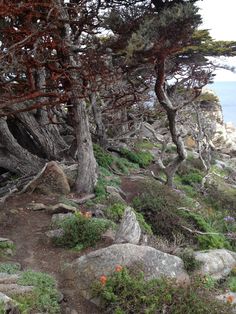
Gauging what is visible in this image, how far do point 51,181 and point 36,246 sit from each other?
3.18 metres

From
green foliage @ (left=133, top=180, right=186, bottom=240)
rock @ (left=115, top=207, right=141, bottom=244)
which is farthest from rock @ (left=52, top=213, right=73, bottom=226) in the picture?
green foliage @ (left=133, top=180, right=186, bottom=240)

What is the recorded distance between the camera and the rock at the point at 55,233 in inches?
318

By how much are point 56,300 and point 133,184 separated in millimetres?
7711

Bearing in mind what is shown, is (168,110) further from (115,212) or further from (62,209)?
(62,209)

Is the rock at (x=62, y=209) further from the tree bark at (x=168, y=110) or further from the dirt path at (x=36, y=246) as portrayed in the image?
the tree bark at (x=168, y=110)

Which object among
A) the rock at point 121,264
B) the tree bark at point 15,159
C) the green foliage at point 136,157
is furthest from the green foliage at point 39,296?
the green foliage at point 136,157

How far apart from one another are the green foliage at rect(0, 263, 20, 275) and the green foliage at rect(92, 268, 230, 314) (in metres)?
1.42

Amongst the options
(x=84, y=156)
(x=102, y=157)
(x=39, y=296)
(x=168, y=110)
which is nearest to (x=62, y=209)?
(x=84, y=156)

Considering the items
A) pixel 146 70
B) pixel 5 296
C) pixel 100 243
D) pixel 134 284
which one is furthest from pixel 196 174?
pixel 5 296

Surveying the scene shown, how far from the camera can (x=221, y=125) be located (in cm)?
3409

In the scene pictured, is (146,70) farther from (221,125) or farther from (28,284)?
(221,125)

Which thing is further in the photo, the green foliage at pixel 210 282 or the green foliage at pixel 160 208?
the green foliage at pixel 160 208

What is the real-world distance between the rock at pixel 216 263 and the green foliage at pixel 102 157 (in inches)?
260

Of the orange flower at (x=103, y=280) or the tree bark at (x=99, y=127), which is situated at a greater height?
the tree bark at (x=99, y=127)
